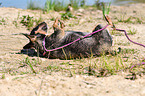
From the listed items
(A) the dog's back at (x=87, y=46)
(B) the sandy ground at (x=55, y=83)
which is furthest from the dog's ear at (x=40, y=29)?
(B) the sandy ground at (x=55, y=83)

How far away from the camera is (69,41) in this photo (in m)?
3.59

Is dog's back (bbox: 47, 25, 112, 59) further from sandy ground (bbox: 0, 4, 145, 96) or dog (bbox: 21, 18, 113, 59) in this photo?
sandy ground (bbox: 0, 4, 145, 96)

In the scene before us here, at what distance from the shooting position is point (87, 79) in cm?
278

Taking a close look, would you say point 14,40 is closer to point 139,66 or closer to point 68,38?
point 68,38

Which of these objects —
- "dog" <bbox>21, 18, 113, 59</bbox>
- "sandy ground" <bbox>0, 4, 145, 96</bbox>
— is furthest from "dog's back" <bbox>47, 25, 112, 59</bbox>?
"sandy ground" <bbox>0, 4, 145, 96</bbox>

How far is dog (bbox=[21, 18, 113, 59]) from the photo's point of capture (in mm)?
3539

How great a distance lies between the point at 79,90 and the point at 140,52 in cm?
172

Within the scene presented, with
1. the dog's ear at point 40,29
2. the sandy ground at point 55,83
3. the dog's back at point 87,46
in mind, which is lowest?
the sandy ground at point 55,83

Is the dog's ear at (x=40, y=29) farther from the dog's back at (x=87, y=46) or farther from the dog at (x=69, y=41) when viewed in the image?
the dog's back at (x=87, y=46)

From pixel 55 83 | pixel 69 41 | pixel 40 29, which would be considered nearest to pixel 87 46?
pixel 69 41

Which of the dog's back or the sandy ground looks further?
the dog's back

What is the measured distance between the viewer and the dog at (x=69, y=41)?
11.6 feet

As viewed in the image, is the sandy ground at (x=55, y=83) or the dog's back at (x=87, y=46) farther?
the dog's back at (x=87, y=46)

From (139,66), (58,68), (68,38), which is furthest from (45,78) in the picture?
(139,66)
